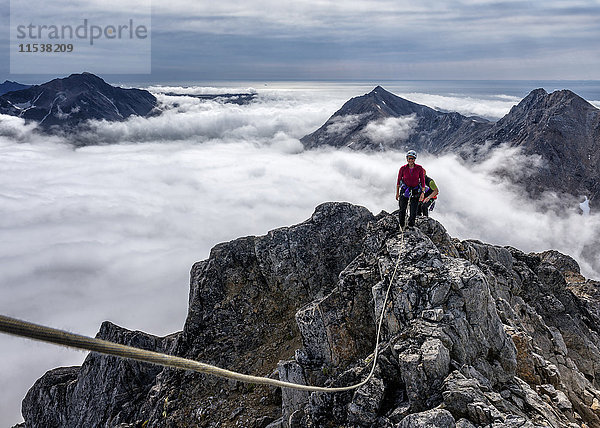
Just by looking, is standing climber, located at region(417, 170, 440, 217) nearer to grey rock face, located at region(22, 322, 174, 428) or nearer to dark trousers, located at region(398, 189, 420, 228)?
dark trousers, located at region(398, 189, 420, 228)

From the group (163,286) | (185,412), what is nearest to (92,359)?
(185,412)

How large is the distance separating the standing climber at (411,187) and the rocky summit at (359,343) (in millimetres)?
1216

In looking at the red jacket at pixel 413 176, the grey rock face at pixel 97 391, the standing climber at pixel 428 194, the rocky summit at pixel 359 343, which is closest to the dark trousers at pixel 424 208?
the standing climber at pixel 428 194

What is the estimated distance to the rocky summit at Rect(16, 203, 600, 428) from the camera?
40.8 ft

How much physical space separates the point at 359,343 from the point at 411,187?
823 cm

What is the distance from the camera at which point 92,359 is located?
3266cm

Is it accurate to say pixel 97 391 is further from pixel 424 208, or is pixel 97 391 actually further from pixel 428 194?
pixel 428 194

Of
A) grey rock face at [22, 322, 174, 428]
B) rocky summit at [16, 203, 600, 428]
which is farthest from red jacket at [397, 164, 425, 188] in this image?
grey rock face at [22, 322, 174, 428]

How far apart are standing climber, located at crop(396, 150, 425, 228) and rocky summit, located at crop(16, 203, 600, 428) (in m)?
1.22

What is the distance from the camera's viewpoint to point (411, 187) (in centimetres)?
2027

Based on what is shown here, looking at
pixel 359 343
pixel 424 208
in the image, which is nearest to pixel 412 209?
pixel 424 208

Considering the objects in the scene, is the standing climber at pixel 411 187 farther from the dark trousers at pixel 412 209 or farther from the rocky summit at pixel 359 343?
the rocky summit at pixel 359 343

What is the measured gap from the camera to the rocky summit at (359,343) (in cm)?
1243

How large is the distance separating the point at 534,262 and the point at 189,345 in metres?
30.9
